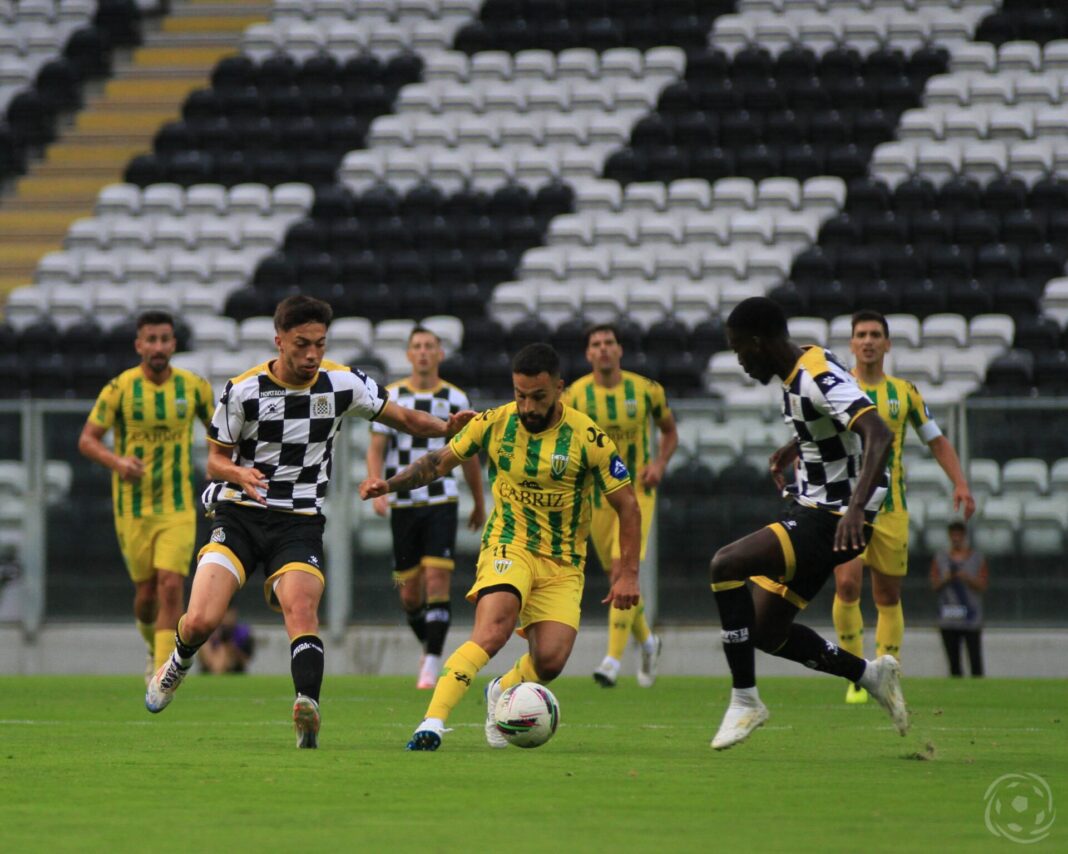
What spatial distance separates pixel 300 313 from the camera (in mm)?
8031

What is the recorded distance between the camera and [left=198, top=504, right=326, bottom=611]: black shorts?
8242 millimetres

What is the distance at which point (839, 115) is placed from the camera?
874 inches

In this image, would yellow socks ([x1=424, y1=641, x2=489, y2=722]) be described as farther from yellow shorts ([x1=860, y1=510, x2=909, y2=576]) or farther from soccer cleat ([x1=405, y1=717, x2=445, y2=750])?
yellow shorts ([x1=860, y1=510, x2=909, y2=576])

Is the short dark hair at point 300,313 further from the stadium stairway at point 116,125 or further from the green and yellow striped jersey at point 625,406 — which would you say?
the stadium stairway at point 116,125

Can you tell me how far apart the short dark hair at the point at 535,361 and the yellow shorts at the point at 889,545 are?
14.6ft

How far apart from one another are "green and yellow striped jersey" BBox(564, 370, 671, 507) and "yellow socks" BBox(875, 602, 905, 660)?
7.28 ft

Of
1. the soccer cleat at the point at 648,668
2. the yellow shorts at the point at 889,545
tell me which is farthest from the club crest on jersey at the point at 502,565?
the soccer cleat at the point at 648,668

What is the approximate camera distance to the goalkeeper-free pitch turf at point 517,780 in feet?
17.2

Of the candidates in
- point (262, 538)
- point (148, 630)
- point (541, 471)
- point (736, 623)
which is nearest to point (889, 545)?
point (736, 623)

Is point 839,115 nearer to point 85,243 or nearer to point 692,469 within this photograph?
point 692,469

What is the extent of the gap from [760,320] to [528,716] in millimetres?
2013

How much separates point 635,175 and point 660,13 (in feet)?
11.9

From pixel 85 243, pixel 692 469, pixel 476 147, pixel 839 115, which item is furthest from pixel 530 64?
pixel 692 469

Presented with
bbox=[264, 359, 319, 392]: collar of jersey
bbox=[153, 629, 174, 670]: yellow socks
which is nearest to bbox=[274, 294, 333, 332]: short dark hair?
bbox=[264, 359, 319, 392]: collar of jersey
